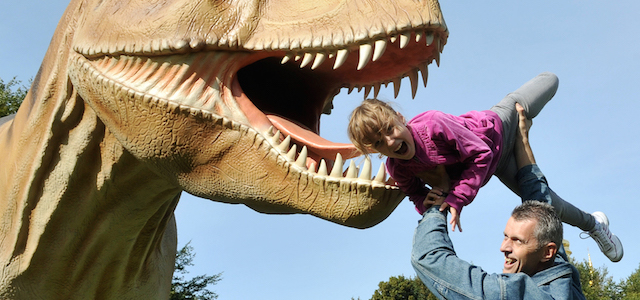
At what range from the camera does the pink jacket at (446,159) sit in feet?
8.96

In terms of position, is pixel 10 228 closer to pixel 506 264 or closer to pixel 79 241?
pixel 79 241

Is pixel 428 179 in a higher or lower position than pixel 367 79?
lower

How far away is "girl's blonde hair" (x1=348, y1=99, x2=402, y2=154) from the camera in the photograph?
2.62 m

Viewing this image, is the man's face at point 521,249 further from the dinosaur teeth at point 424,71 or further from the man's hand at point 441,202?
the dinosaur teeth at point 424,71

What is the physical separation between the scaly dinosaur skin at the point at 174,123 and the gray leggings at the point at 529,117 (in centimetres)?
85

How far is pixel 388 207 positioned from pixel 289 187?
414mm

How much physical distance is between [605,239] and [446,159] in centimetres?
222

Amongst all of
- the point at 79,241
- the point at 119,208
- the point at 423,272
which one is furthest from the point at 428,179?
the point at 79,241

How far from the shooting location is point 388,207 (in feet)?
8.85

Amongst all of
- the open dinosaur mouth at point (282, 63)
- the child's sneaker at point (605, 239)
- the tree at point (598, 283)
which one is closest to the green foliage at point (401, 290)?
the tree at point (598, 283)

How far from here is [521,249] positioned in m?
2.58

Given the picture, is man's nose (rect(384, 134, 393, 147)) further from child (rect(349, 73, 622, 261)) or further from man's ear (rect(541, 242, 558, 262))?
man's ear (rect(541, 242, 558, 262))

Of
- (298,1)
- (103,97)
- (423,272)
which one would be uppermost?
(298,1)

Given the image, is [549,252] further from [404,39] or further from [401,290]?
[401,290]
